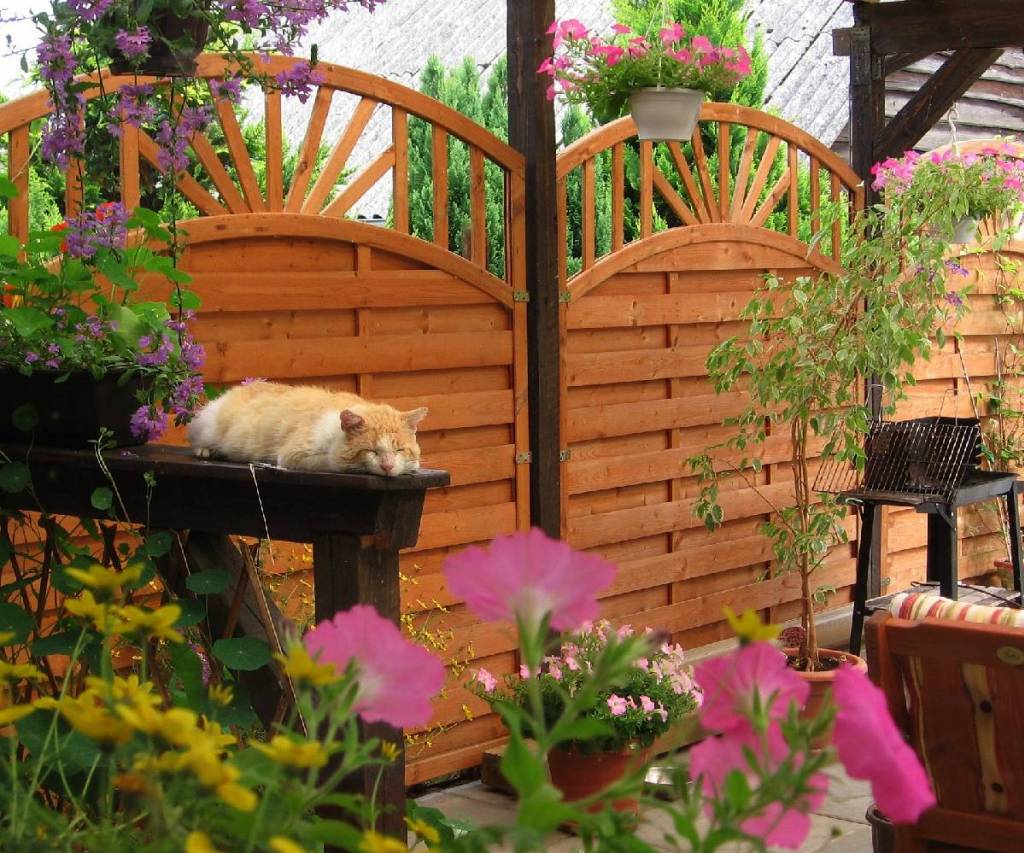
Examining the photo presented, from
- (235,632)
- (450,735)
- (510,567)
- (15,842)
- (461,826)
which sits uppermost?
(510,567)

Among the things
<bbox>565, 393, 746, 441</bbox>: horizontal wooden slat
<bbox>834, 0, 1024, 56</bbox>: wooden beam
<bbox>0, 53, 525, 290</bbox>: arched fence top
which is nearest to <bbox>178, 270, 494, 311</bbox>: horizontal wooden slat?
<bbox>0, 53, 525, 290</bbox>: arched fence top

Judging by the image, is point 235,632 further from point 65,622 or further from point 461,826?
point 461,826

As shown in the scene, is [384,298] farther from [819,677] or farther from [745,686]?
[745,686]

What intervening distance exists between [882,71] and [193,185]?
356 centimetres

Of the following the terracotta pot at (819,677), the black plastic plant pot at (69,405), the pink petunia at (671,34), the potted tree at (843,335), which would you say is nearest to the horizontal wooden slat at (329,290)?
the pink petunia at (671,34)

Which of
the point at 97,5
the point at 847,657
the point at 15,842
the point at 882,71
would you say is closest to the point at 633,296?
the point at 847,657

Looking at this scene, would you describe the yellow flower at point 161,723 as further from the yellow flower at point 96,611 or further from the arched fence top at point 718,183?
the arched fence top at point 718,183

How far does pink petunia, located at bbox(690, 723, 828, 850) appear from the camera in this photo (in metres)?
0.66

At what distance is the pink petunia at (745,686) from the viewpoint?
0.70m

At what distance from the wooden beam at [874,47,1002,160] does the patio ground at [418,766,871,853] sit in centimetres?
276

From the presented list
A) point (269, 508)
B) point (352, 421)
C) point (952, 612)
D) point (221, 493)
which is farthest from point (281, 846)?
point (952, 612)

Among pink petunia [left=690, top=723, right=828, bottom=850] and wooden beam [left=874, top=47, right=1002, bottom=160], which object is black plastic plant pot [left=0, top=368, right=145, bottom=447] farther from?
wooden beam [left=874, top=47, right=1002, bottom=160]

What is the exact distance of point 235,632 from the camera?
216 centimetres

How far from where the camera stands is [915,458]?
578 centimetres
